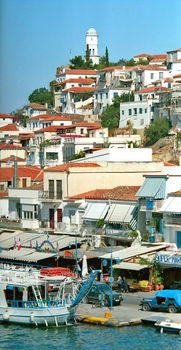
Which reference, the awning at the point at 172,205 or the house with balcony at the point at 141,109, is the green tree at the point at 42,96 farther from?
the awning at the point at 172,205

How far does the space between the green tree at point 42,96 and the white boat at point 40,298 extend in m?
69.2

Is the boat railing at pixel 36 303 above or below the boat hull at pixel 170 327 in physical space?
above

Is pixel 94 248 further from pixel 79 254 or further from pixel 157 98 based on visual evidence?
pixel 157 98

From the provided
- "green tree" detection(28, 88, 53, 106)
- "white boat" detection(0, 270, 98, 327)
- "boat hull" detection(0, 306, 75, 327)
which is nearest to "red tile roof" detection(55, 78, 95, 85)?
"green tree" detection(28, 88, 53, 106)

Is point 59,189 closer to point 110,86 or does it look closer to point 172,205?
point 172,205

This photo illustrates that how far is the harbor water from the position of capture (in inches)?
827

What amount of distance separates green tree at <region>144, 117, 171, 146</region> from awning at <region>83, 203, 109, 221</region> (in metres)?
33.7

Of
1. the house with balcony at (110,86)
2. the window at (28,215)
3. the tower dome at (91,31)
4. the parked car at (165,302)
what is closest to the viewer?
the parked car at (165,302)

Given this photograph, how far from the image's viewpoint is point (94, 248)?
30.6 meters

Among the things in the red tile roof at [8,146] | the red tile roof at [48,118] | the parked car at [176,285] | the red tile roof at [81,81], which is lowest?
the parked car at [176,285]

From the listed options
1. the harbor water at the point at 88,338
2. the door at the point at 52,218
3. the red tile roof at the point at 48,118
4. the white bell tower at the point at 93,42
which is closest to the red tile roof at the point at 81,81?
the red tile roof at the point at 48,118

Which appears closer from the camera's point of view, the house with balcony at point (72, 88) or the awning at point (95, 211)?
the awning at point (95, 211)

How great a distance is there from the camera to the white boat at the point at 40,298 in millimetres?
23656

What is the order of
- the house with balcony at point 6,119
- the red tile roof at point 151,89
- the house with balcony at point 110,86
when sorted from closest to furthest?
the red tile roof at point 151,89 → the house with balcony at point 110,86 → the house with balcony at point 6,119
